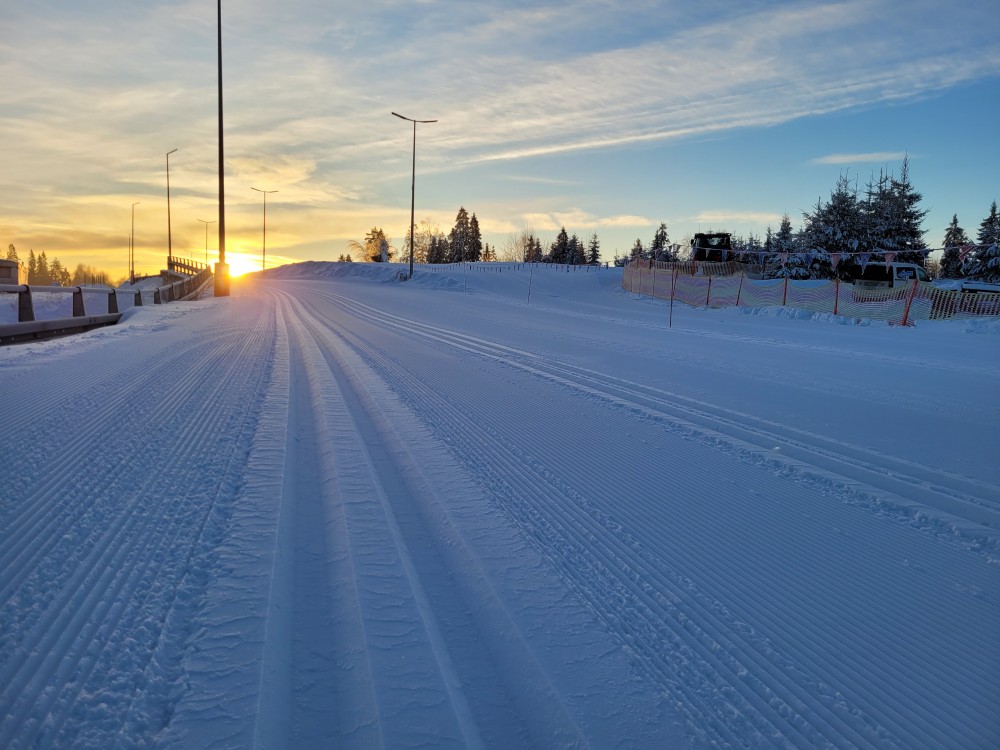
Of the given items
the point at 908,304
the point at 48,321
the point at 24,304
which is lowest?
the point at 48,321

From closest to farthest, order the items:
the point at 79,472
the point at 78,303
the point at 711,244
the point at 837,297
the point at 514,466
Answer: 1. the point at 79,472
2. the point at 514,466
3. the point at 78,303
4. the point at 837,297
5. the point at 711,244

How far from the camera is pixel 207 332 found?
1289 cm

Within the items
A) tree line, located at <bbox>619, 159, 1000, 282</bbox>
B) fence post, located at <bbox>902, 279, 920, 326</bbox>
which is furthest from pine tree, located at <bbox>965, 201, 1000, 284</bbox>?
fence post, located at <bbox>902, 279, 920, 326</bbox>

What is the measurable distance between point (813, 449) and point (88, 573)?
563cm

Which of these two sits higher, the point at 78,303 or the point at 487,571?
the point at 78,303

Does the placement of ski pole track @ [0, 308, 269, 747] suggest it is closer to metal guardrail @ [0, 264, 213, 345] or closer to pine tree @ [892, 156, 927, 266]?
metal guardrail @ [0, 264, 213, 345]

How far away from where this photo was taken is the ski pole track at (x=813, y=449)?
177 inches

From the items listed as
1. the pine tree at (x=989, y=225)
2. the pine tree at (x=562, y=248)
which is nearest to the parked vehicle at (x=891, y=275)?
the pine tree at (x=989, y=225)

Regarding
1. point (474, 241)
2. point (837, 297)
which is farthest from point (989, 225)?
point (474, 241)

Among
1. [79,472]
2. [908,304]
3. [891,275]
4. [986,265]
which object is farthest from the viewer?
[986,265]

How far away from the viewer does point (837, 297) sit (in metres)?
24.4

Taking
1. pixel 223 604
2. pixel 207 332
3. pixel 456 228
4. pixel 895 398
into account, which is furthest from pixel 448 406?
pixel 456 228

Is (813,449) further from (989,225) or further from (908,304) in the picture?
(989,225)

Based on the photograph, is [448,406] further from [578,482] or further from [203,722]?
[203,722]
